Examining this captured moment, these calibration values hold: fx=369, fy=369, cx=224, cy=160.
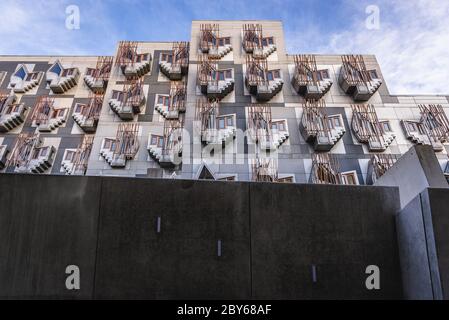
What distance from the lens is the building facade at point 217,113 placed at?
75.9ft

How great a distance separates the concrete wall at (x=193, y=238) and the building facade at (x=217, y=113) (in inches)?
478

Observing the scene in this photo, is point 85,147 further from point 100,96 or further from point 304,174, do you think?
point 304,174

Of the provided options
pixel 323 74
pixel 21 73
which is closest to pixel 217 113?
pixel 323 74

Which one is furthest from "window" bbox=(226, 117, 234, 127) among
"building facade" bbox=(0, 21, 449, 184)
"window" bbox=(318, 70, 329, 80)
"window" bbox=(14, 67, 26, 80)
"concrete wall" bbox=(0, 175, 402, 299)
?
"window" bbox=(14, 67, 26, 80)

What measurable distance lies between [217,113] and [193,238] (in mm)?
16245

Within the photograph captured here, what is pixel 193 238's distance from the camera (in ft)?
30.0

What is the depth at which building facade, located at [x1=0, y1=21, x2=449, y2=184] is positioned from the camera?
23.1 metres

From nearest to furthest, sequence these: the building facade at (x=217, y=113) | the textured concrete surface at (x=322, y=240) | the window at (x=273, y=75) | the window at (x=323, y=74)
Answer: the textured concrete surface at (x=322, y=240) < the building facade at (x=217, y=113) < the window at (x=273, y=75) < the window at (x=323, y=74)

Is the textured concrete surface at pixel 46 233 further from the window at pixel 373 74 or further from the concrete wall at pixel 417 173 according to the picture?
the window at pixel 373 74

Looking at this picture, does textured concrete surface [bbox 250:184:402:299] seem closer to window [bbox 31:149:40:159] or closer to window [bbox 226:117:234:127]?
window [bbox 226:117:234:127]

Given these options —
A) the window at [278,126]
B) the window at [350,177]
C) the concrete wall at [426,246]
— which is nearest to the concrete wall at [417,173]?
the concrete wall at [426,246]

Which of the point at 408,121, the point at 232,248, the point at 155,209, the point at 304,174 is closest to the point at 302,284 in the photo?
the point at 232,248

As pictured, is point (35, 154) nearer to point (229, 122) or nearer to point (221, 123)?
point (221, 123)

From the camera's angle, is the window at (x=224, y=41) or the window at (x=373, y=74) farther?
the window at (x=224, y=41)
